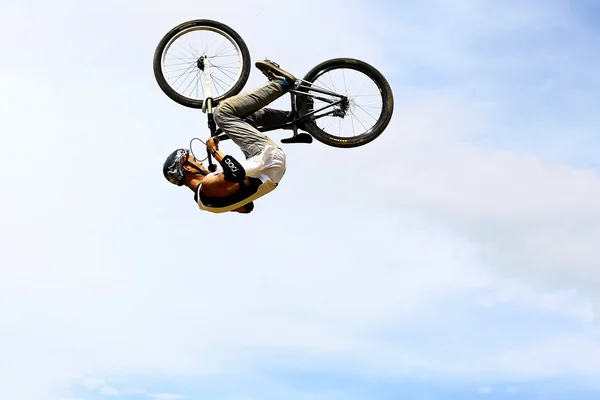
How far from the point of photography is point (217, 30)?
24016 millimetres

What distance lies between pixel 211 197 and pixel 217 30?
11.5 ft

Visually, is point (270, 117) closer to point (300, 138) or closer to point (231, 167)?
point (300, 138)

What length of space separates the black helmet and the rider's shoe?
217 centimetres

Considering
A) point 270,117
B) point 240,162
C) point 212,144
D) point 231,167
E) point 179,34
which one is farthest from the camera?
point 179,34

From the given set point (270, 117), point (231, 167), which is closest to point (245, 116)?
point (270, 117)

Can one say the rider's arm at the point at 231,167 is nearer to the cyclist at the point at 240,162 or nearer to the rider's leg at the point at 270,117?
the cyclist at the point at 240,162

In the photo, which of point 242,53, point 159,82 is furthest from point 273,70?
point 159,82

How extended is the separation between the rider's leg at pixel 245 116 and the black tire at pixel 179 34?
763 mm

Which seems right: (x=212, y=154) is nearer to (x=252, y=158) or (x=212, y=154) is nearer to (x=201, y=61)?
(x=252, y=158)

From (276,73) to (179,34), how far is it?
2.18 m

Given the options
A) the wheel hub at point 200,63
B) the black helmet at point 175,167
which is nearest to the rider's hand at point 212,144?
the black helmet at point 175,167

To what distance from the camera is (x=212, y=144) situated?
Answer: 2255cm

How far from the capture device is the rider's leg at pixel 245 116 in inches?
894

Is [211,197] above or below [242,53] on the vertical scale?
below
